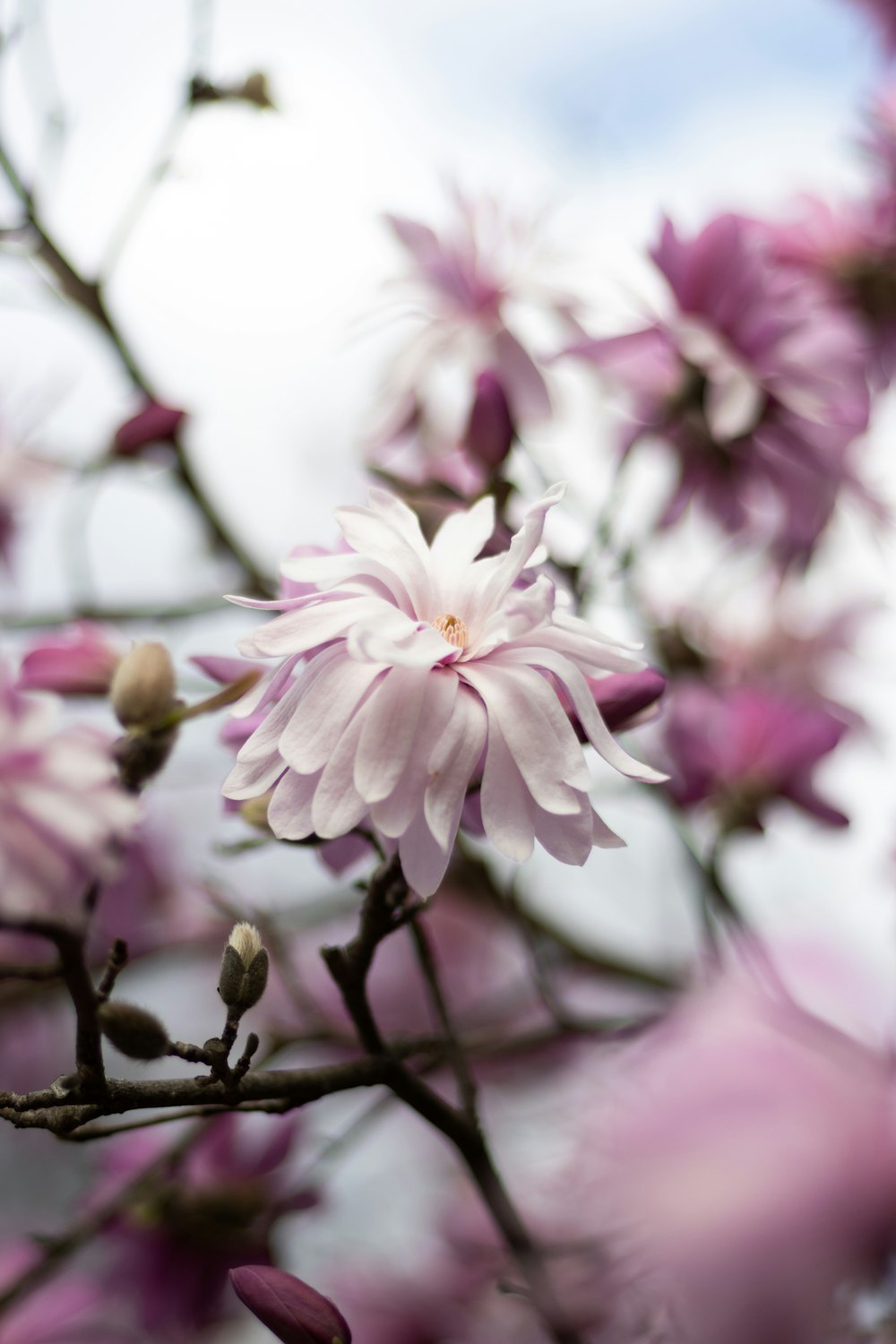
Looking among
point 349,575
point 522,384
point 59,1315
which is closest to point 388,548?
point 349,575

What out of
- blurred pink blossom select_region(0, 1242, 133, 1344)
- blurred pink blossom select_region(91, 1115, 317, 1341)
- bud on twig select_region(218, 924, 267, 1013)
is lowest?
blurred pink blossom select_region(0, 1242, 133, 1344)

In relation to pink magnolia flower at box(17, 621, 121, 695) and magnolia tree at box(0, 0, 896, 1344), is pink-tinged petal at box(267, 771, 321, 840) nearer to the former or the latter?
magnolia tree at box(0, 0, 896, 1344)

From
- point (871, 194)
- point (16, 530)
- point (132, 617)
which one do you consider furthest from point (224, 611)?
point (871, 194)

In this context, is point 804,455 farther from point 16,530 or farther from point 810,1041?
point 16,530

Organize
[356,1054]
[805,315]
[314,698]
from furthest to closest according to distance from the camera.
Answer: [356,1054] → [805,315] → [314,698]

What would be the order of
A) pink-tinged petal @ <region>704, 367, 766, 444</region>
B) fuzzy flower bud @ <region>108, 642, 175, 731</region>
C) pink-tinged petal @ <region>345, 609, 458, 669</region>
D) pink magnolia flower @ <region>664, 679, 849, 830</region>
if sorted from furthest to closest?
pink magnolia flower @ <region>664, 679, 849, 830</region> → pink-tinged petal @ <region>704, 367, 766, 444</region> → fuzzy flower bud @ <region>108, 642, 175, 731</region> → pink-tinged petal @ <region>345, 609, 458, 669</region>

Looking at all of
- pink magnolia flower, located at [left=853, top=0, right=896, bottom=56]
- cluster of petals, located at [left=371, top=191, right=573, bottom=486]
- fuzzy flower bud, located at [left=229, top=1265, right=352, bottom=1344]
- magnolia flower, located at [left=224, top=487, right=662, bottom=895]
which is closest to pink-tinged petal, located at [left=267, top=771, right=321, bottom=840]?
magnolia flower, located at [left=224, top=487, right=662, bottom=895]
